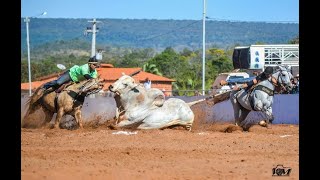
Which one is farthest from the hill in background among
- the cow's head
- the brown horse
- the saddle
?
the cow's head

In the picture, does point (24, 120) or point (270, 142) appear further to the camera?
point (24, 120)

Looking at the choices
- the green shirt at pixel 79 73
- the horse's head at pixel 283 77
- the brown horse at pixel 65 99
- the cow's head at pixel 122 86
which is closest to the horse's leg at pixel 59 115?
the brown horse at pixel 65 99

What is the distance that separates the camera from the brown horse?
1675 cm

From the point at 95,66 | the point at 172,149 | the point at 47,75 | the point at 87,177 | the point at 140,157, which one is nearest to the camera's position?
the point at 87,177

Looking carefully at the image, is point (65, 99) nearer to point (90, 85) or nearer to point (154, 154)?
point (90, 85)

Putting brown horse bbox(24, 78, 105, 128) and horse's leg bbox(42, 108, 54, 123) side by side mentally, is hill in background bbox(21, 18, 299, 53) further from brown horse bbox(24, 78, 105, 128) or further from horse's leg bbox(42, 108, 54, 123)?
horse's leg bbox(42, 108, 54, 123)

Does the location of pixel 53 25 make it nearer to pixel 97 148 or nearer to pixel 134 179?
pixel 97 148

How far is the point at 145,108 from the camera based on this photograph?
53.1 feet

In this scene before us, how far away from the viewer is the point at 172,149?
12516mm

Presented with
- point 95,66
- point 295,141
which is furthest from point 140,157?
point 95,66

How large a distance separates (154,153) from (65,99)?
5.32 meters

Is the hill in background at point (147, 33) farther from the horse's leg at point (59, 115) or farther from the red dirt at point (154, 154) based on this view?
the red dirt at point (154, 154)
